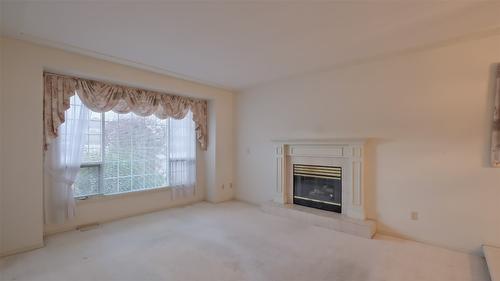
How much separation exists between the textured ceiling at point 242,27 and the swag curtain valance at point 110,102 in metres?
0.59

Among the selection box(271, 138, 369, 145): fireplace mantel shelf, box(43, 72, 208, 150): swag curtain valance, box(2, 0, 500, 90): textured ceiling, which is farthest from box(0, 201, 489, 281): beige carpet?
box(2, 0, 500, 90): textured ceiling

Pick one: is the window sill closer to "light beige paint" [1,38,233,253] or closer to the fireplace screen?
"light beige paint" [1,38,233,253]

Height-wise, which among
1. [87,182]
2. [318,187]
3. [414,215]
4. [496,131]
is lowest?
[414,215]

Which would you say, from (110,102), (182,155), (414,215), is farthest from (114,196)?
(414,215)

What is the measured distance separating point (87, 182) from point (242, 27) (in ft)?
11.2

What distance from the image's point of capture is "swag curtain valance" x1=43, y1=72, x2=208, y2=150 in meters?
3.32

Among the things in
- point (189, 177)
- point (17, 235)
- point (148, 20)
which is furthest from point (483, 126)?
point (17, 235)

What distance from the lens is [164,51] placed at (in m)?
3.26

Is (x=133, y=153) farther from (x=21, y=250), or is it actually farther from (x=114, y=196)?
(x=21, y=250)

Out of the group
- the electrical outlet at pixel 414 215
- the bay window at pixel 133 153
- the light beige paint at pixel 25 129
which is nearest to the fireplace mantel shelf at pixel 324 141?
the electrical outlet at pixel 414 215

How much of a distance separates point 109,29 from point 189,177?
10.7 feet

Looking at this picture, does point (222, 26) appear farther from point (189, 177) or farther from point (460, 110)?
point (189, 177)

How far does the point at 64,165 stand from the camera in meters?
3.49

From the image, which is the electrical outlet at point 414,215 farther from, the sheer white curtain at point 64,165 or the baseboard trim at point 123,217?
the sheer white curtain at point 64,165
